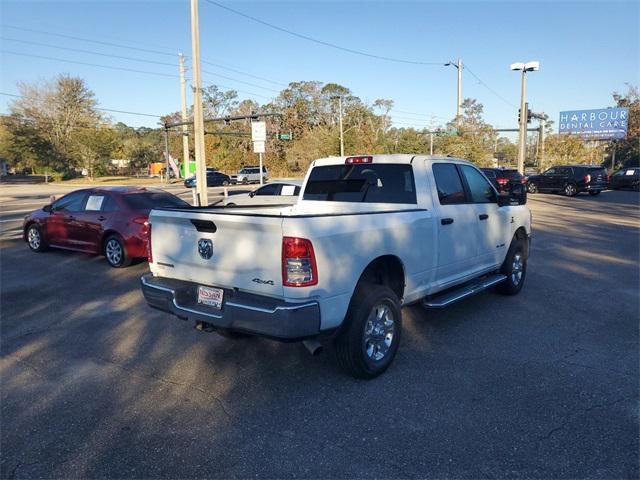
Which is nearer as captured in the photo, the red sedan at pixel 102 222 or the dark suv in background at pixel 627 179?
the red sedan at pixel 102 222

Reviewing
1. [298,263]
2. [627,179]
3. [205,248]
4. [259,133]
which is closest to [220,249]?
[205,248]

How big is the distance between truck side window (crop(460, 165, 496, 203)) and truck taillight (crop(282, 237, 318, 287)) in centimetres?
303

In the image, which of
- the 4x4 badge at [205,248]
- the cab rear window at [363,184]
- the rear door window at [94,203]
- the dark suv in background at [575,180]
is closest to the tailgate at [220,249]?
the 4x4 badge at [205,248]

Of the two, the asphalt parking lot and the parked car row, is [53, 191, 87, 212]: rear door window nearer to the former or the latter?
the asphalt parking lot

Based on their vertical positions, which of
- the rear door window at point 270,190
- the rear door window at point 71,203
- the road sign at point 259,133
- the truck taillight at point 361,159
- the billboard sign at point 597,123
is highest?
the billboard sign at point 597,123

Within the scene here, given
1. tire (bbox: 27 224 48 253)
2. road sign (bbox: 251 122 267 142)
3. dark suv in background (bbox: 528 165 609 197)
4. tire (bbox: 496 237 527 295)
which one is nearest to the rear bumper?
tire (bbox: 496 237 527 295)

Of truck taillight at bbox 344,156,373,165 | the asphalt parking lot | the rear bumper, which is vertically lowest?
the asphalt parking lot

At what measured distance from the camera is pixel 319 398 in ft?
12.9

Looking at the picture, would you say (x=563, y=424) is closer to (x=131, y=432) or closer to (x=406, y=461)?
(x=406, y=461)

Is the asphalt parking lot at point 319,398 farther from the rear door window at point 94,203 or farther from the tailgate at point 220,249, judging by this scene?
the rear door window at point 94,203

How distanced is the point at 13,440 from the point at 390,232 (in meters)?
3.17

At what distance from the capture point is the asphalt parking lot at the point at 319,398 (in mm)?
3100

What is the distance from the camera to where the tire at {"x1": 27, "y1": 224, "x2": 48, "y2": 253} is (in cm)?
1041

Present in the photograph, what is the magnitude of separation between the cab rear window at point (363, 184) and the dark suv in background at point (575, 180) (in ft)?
86.5
